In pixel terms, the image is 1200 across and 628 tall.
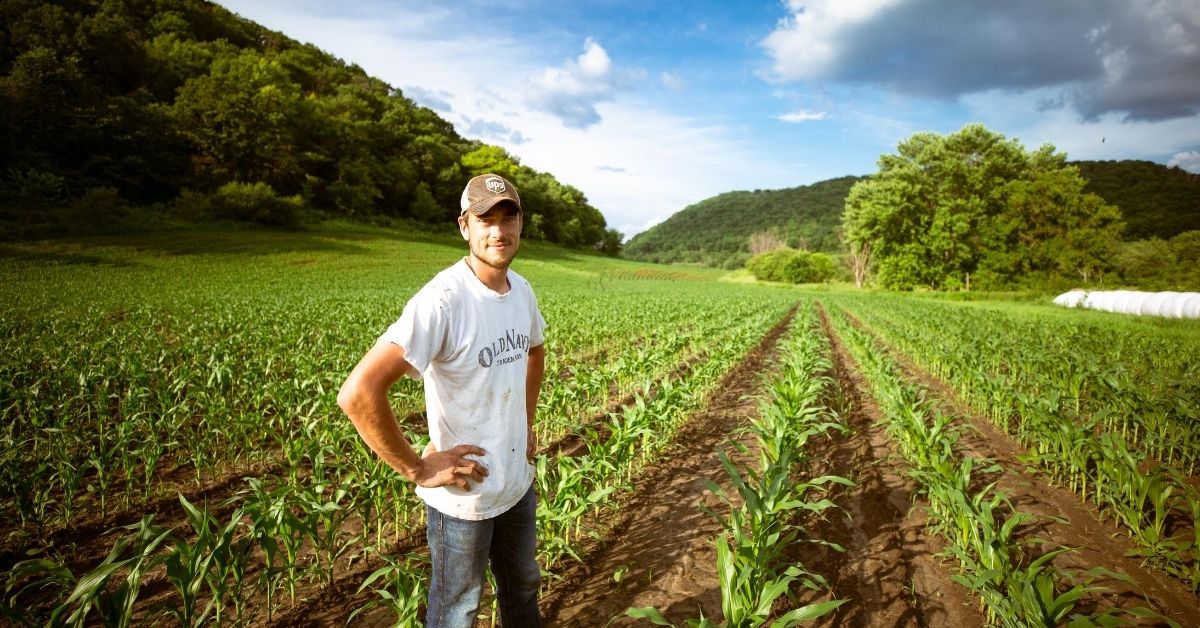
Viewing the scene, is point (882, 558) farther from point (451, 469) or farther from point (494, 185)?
point (494, 185)

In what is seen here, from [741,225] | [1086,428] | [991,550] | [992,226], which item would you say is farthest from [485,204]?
[741,225]

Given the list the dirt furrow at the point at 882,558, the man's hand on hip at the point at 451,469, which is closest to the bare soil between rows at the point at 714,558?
the dirt furrow at the point at 882,558

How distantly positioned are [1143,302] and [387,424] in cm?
3273

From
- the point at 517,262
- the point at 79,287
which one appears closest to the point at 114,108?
the point at 79,287

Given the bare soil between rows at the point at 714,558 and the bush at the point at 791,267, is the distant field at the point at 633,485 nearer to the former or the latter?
the bare soil between rows at the point at 714,558

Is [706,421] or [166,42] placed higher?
[166,42]

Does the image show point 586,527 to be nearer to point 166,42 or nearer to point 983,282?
point 983,282

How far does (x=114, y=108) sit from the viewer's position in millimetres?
33969

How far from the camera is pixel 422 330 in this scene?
62.7 inches

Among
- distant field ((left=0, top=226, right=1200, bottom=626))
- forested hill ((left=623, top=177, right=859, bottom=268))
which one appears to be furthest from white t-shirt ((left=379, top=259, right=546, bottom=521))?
forested hill ((left=623, top=177, right=859, bottom=268))

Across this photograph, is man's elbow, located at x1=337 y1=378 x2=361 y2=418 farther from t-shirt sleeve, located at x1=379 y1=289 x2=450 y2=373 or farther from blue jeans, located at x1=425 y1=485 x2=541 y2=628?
blue jeans, located at x1=425 y1=485 x2=541 y2=628

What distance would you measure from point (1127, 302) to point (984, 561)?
101ft

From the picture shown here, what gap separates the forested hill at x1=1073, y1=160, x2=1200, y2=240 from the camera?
160ft

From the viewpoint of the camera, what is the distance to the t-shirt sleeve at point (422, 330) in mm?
1565
